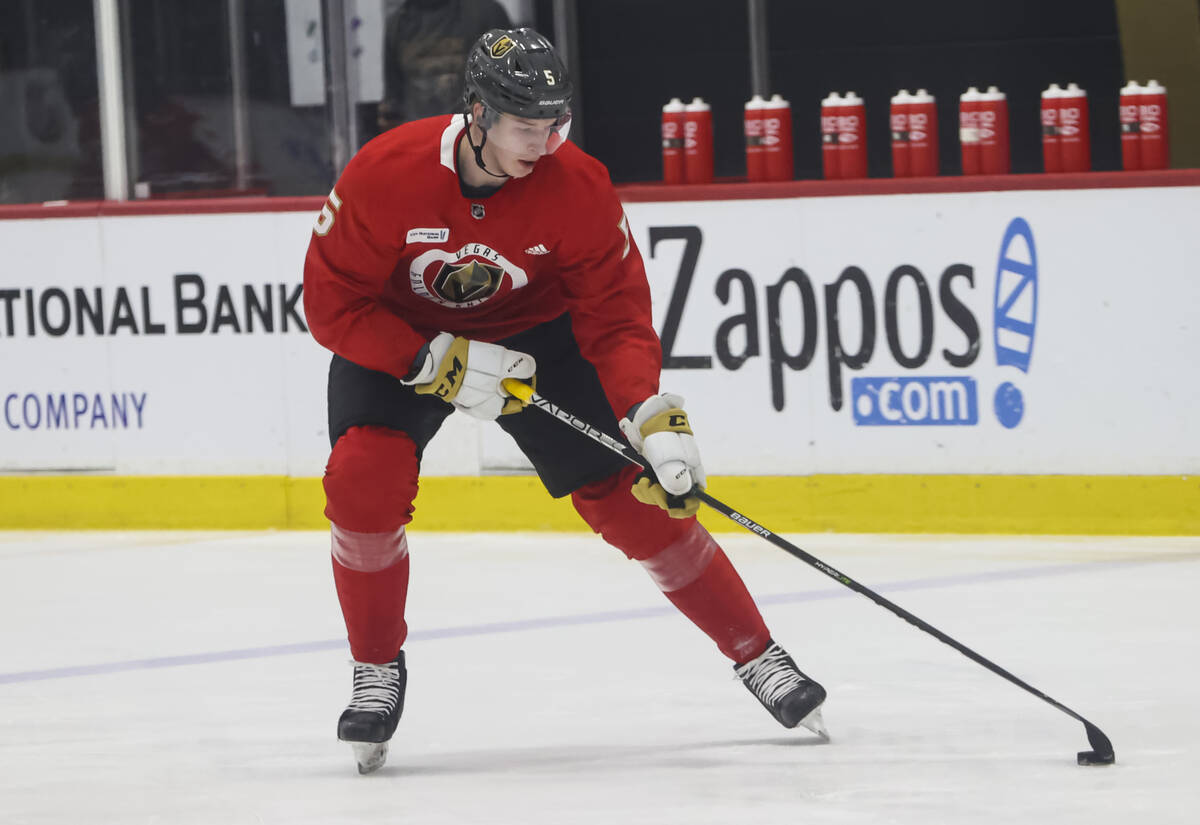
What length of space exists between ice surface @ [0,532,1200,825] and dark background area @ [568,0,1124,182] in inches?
95.2

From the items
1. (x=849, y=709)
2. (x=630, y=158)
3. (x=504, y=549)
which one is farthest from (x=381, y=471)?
(x=630, y=158)

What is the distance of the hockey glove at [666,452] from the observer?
3.35 metres

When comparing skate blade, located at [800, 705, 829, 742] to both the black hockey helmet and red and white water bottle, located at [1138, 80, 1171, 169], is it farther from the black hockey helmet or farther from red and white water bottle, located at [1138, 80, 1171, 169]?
red and white water bottle, located at [1138, 80, 1171, 169]

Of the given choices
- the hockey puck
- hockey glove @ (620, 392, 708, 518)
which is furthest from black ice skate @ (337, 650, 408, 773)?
the hockey puck

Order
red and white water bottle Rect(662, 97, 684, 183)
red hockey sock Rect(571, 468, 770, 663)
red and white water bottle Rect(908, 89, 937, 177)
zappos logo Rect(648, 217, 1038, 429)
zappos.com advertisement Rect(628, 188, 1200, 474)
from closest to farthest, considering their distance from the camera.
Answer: red hockey sock Rect(571, 468, 770, 663) < zappos.com advertisement Rect(628, 188, 1200, 474) < zappos logo Rect(648, 217, 1038, 429) < red and white water bottle Rect(908, 89, 937, 177) < red and white water bottle Rect(662, 97, 684, 183)

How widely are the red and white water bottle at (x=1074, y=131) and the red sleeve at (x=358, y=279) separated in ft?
9.62

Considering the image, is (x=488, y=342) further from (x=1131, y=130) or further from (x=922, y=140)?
(x=1131, y=130)

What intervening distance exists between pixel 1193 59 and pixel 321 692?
440cm

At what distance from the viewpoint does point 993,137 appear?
588 centimetres

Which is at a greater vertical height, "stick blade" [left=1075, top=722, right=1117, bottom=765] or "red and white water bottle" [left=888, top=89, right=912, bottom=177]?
"red and white water bottle" [left=888, top=89, right=912, bottom=177]

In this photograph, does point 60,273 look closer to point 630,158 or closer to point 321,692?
point 630,158

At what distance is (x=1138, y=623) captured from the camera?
4.49 meters

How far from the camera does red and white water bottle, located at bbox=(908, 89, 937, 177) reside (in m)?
5.95

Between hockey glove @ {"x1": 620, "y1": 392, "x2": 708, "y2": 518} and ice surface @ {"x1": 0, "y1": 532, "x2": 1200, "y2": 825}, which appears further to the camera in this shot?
hockey glove @ {"x1": 620, "y1": 392, "x2": 708, "y2": 518}
